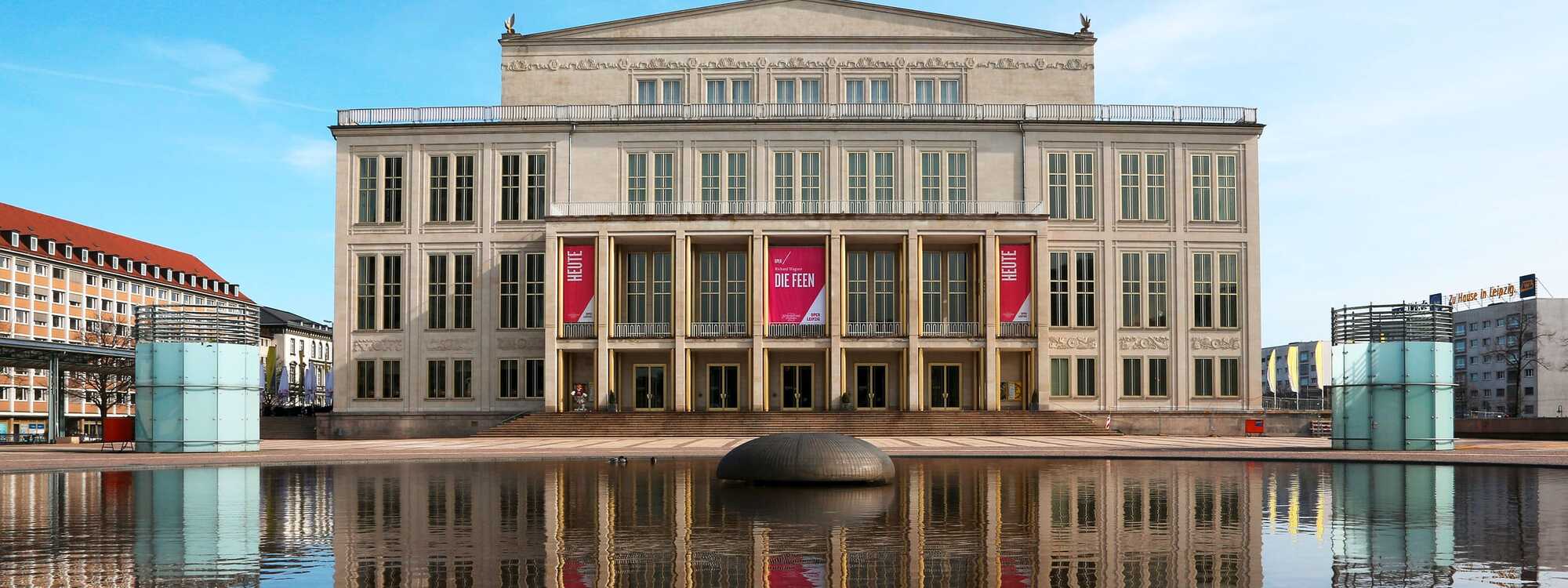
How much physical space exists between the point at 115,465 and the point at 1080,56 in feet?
160

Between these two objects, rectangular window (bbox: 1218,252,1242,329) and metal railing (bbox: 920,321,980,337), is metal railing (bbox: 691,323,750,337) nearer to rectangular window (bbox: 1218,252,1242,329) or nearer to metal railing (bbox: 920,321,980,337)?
metal railing (bbox: 920,321,980,337)

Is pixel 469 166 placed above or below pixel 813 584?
above

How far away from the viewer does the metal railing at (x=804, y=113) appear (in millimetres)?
62531

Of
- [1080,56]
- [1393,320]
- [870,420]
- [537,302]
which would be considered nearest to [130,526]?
[1393,320]

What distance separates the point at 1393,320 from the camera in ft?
122

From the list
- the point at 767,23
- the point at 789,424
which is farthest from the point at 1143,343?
the point at 767,23

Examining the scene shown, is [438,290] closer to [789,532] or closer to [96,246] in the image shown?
[789,532]

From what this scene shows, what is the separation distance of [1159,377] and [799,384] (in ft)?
54.5

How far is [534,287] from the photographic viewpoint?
6188 cm

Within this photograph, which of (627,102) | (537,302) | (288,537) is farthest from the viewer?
(627,102)

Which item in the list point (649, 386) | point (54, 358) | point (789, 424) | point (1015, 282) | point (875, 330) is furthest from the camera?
point (649, 386)

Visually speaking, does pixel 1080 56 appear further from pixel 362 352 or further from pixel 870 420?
pixel 362 352

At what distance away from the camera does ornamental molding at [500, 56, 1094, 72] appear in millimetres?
65688

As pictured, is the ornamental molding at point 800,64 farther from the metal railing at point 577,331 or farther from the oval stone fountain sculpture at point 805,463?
the oval stone fountain sculpture at point 805,463
